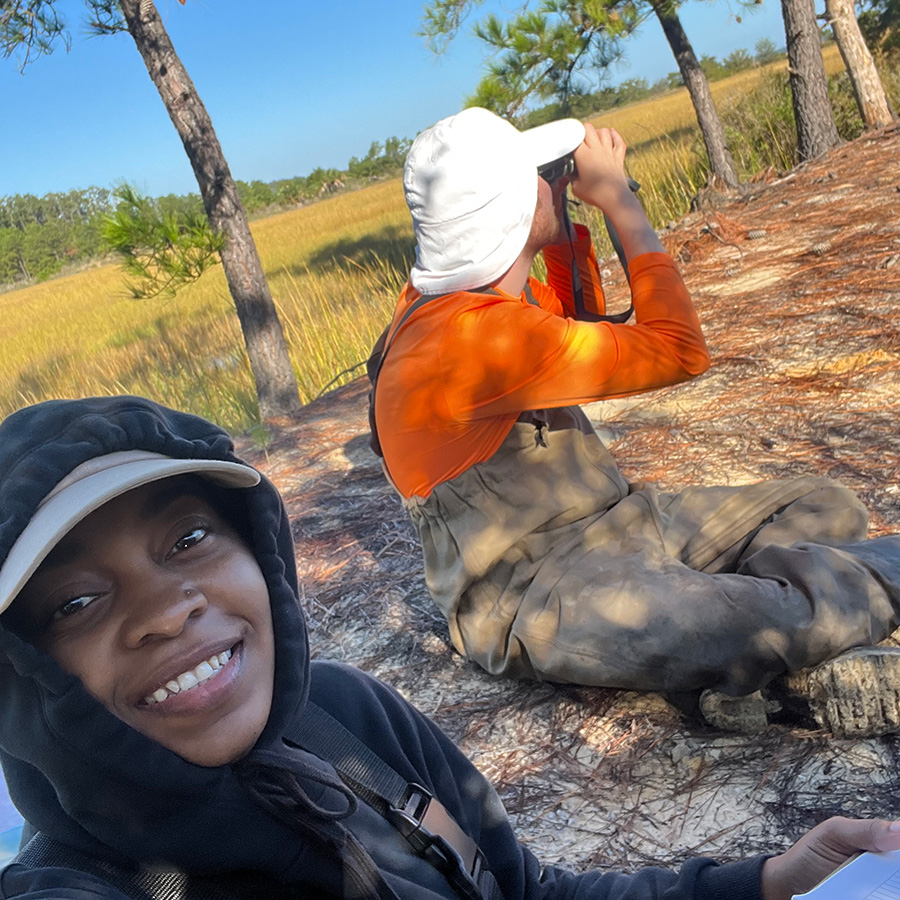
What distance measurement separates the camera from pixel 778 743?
2.09 m

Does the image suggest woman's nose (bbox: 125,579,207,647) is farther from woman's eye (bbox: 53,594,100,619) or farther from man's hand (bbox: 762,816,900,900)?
man's hand (bbox: 762,816,900,900)

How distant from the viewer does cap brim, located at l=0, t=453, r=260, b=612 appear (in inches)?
33.9

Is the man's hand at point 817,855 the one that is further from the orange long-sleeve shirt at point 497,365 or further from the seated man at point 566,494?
the orange long-sleeve shirt at point 497,365

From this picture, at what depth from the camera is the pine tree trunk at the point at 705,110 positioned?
989 centimetres

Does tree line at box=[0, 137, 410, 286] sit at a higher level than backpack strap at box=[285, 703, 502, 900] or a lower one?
higher

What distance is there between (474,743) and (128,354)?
10645 mm

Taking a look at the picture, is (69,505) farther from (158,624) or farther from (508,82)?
(508,82)

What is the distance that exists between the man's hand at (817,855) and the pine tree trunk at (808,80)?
1008cm

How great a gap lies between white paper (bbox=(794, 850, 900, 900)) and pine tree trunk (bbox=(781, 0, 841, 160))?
33.5 feet

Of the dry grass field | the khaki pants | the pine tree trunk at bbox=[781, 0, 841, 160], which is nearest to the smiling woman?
the khaki pants

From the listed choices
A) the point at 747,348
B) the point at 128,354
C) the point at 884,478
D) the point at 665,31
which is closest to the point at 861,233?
the point at 747,348

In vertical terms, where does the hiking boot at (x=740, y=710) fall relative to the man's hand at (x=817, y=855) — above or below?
below

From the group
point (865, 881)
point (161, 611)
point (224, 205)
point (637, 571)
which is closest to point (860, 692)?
point (637, 571)

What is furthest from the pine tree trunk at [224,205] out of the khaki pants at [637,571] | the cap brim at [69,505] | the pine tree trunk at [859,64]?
the pine tree trunk at [859,64]
